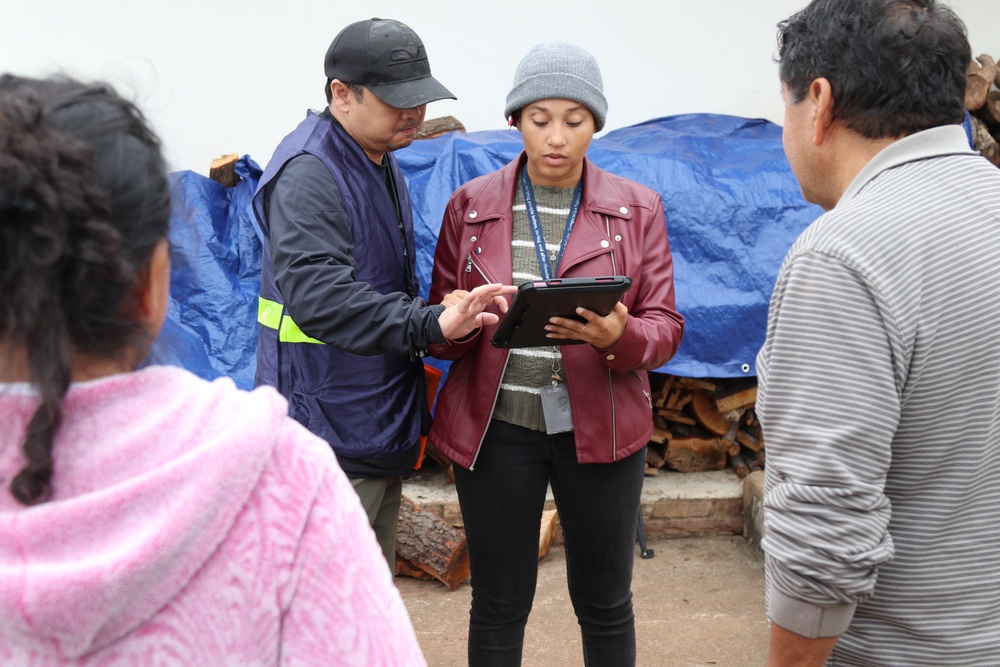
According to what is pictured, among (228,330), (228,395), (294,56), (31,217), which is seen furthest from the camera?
(294,56)

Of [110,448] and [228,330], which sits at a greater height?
[110,448]

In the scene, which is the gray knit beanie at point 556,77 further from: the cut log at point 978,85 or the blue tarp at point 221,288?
the cut log at point 978,85

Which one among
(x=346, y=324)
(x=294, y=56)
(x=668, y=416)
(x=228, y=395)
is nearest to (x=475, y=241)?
(x=346, y=324)

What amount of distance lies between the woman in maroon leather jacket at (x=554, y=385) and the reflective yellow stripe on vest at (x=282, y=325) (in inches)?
15.3

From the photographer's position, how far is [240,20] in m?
4.89

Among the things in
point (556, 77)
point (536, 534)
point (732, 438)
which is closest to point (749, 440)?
point (732, 438)

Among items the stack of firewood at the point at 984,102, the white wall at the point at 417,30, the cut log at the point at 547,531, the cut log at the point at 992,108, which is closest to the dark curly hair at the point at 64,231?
the cut log at the point at 547,531

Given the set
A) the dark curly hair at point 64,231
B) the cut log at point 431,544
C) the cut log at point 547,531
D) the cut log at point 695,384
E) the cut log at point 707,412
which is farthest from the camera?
the cut log at point 707,412

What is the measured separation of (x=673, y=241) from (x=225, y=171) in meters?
2.10

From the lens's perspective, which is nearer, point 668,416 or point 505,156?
point 505,156

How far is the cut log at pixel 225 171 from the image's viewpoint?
14.6ft

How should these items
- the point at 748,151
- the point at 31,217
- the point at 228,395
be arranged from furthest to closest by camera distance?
the point at 748,151 → the point at 228,395 → the point at 31,217

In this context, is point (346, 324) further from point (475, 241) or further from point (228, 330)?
point (228, 330)

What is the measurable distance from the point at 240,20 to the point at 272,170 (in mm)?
2765
